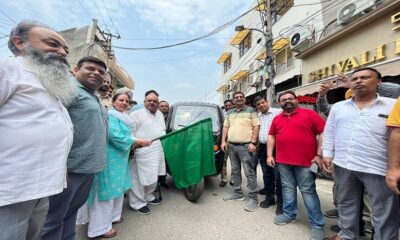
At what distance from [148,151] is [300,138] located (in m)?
2.15

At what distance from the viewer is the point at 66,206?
6.25 ft

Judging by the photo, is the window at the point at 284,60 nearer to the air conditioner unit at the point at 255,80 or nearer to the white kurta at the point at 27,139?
the air conditioner unit at the point at 255,80

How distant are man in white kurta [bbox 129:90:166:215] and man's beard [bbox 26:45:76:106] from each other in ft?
6.56

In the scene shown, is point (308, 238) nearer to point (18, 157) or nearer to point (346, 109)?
point (346, 109)

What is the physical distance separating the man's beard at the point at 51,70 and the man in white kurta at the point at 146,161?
200 centimetres

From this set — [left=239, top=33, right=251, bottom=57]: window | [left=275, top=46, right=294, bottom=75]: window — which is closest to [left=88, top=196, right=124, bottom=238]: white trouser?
[left=275, top=46, right=294, bottom=75]: window

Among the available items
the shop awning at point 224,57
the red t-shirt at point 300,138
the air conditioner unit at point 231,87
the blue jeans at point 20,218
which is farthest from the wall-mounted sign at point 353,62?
the shop awning at point 224,57

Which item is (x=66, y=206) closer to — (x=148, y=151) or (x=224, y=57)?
(x=148, y=151)

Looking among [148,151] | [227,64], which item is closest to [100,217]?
[148,151]

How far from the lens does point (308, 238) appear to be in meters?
2.99

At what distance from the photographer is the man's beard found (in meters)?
1.44

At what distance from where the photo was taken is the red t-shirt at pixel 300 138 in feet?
10.4

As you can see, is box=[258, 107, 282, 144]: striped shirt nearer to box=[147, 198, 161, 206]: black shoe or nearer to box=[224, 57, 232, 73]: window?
box=[147, 198, 161, 206]: black shoe

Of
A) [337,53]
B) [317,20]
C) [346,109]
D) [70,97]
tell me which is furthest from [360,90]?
[317,20]
